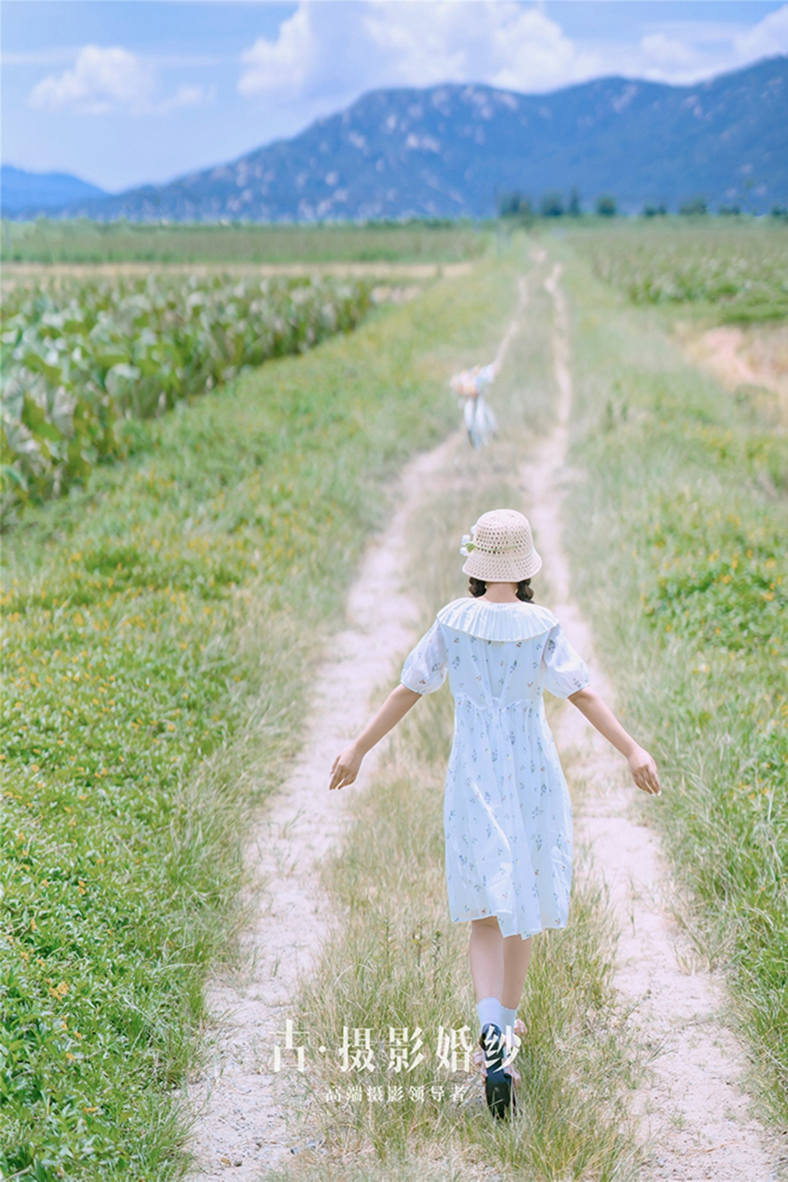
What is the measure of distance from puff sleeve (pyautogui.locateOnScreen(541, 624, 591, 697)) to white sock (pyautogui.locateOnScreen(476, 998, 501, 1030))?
857 mm

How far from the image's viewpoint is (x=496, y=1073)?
2.64 metres

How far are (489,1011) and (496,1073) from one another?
0.15 m

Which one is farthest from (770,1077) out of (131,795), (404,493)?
(404,493)

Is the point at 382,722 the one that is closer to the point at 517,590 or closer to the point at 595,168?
the point at 517,590

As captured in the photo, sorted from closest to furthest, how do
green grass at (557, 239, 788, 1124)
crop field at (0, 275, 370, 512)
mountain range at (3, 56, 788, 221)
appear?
green grass at (557, 239, 788, 1124) < crop field at (0, 275, 370, 512) < mountain range at (3, 56, 788, 221)

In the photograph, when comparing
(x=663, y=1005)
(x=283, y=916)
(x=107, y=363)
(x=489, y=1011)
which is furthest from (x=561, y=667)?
(x=107, y=363)

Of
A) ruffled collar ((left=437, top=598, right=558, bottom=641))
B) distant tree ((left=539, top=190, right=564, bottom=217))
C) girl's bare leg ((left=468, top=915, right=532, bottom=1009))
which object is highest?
distant tree ((left=539, top=190, right=564, bottom=217))

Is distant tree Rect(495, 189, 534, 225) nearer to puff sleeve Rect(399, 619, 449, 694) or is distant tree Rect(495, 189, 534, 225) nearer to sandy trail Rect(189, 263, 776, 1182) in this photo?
sandy trail Rect(189, 263, 776, 1182)

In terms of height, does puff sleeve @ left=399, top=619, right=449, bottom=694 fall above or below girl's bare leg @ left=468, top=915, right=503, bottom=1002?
above

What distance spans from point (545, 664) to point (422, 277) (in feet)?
125

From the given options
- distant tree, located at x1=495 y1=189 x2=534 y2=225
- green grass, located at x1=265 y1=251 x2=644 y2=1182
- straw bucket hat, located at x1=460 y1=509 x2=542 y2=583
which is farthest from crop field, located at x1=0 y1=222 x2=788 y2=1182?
distant tree, located at x1=495 y1=189 x2=534 y2=225

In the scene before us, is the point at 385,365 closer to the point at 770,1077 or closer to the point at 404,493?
the point at 404,493

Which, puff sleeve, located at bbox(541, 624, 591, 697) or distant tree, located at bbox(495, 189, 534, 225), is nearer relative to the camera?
puff sleeve, located at bbox(541, 624, 591, 697)

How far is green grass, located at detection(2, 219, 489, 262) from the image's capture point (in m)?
45.5
